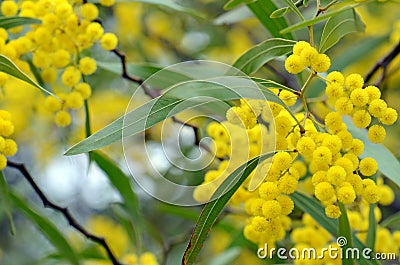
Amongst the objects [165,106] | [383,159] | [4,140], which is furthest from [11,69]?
[383,159]

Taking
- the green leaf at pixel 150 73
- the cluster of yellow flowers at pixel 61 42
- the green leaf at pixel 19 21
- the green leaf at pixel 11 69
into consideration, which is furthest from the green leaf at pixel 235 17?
the green leaf at pixel 11 69

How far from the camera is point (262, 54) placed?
39.1 inches

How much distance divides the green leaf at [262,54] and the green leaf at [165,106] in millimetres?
100

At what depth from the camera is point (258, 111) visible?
2.91 feet

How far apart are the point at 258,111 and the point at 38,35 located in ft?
1.46

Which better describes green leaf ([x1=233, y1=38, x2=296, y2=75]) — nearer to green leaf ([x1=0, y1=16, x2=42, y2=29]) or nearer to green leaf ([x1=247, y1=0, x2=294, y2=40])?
green leaf ([x1=247, y1=0, x2=294, y2=40])

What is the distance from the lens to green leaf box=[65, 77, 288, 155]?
86 centimetres

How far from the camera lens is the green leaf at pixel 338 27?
92cm

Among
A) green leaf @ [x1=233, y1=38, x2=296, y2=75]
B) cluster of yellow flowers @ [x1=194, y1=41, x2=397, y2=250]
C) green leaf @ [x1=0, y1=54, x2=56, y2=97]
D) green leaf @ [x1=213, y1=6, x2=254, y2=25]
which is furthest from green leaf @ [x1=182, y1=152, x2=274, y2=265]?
green leaf @ [x1=213, y1=6, x2=254, y2=25]

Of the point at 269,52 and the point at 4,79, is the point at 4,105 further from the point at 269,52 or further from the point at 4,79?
the point at 269,52

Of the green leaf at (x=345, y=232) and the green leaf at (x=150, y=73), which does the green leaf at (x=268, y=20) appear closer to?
the green leaf at (x=150, y=73)

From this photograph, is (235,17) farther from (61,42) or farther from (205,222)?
(205,222)

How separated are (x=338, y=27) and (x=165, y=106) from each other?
0.29 metres

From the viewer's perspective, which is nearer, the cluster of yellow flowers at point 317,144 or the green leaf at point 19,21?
the cluster of yellow flowers at point 317,144
